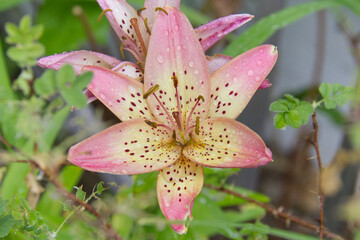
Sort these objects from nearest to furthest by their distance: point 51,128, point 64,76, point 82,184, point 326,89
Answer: point 64,76, point 326,89, point 82,184, point 51,128

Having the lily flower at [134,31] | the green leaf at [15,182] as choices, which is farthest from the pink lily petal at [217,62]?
the green leaf at [15,182]

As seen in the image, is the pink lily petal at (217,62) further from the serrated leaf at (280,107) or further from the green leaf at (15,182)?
the green leaf at (15,182)

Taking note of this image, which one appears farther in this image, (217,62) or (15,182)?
(15,182)

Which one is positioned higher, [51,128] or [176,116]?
[176,116]

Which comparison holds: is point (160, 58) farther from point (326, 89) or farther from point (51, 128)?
point (51, 128)

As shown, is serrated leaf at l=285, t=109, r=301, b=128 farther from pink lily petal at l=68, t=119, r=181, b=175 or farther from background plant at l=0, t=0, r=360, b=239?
pink lily petal at l=68, t=119, r=181, b=175

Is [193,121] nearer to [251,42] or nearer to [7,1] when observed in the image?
[251,42]

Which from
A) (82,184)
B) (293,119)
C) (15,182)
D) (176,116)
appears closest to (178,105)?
(176,116)
